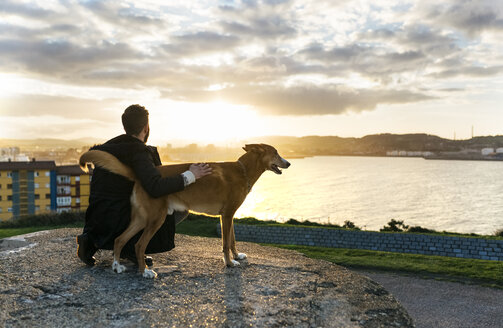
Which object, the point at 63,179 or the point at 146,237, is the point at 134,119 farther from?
the point at 63,179

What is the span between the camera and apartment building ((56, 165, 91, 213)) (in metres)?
56.1

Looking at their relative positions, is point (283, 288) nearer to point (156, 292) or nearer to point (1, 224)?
point (156, 292)

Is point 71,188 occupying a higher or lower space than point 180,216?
lower

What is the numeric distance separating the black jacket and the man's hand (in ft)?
0.88

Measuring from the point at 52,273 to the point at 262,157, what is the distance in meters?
3.50

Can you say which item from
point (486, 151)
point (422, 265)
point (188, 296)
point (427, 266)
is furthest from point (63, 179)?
point (486, 151)

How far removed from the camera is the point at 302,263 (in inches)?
286

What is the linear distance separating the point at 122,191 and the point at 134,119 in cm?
105

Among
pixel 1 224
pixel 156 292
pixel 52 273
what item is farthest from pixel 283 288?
pixel 1 224

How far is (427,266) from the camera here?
1153cm

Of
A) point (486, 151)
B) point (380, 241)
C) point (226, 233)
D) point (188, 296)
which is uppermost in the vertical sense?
point (486, 151)

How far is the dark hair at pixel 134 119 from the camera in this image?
5.41 m

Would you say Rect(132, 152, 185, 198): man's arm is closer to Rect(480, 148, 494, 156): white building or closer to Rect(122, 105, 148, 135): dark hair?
Rect(122, 105, 148, 135): dark hair

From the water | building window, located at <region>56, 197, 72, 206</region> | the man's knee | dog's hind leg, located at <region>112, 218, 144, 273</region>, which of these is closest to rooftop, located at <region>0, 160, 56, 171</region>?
building window, located at <region>56, 197, 72, 206</region>
